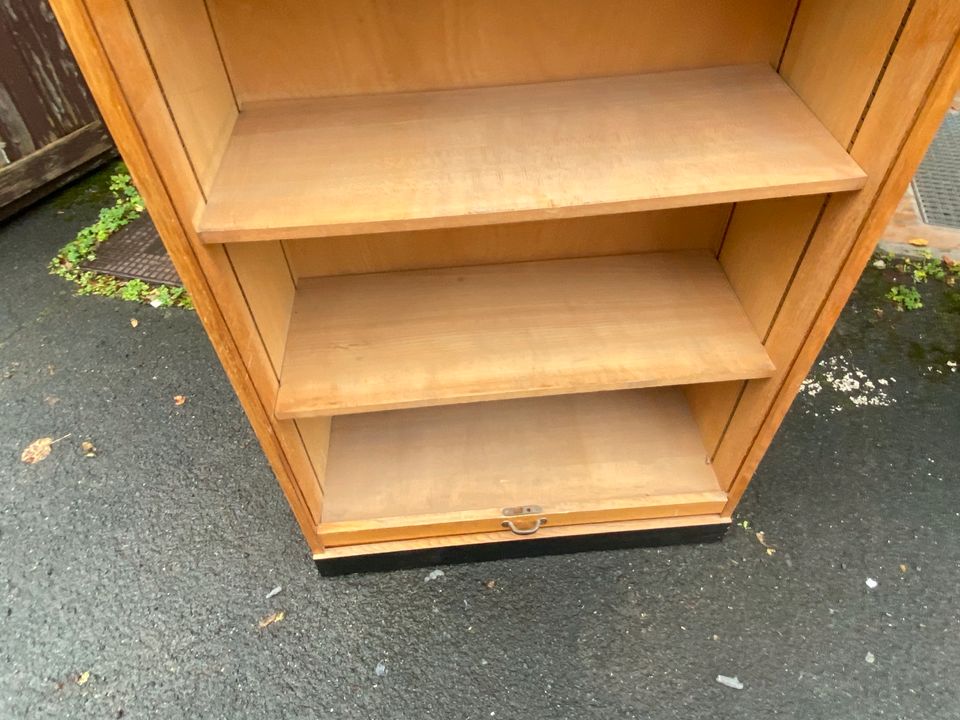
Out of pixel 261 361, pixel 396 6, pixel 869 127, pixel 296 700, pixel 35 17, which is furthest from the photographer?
pixel 35 17

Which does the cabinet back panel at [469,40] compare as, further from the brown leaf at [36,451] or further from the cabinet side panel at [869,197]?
the brown leaf at [36,451]

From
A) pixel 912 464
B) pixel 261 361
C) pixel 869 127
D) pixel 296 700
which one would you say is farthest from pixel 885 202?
pixel 296 700

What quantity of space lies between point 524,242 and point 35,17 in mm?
2401

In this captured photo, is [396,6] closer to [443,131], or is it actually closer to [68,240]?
[443,131]

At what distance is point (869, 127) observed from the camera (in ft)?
2.92

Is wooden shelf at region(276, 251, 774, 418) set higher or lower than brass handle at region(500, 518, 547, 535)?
higher

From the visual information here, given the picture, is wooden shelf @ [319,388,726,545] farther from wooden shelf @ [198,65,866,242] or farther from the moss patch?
the moss patch

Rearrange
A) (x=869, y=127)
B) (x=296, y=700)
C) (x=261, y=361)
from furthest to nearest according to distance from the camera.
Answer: (x=296, y=700) < (x=261, y=361) < (x=869, y=127)

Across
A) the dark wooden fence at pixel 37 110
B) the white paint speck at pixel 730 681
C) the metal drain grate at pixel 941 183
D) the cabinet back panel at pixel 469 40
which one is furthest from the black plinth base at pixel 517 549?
the dark wooden fence at pixel 37 110

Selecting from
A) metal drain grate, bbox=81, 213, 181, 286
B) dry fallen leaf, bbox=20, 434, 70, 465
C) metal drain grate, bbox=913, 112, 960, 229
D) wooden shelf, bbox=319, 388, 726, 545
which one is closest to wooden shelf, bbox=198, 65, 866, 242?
wooden shelf, bbox=319, 388, 726, 545

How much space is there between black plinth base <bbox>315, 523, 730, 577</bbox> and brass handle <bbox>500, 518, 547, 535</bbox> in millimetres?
54

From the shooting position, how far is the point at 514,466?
1.54 meters

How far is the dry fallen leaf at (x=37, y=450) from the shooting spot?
182cm

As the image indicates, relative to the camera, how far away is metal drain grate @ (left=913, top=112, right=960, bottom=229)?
8.02ft
